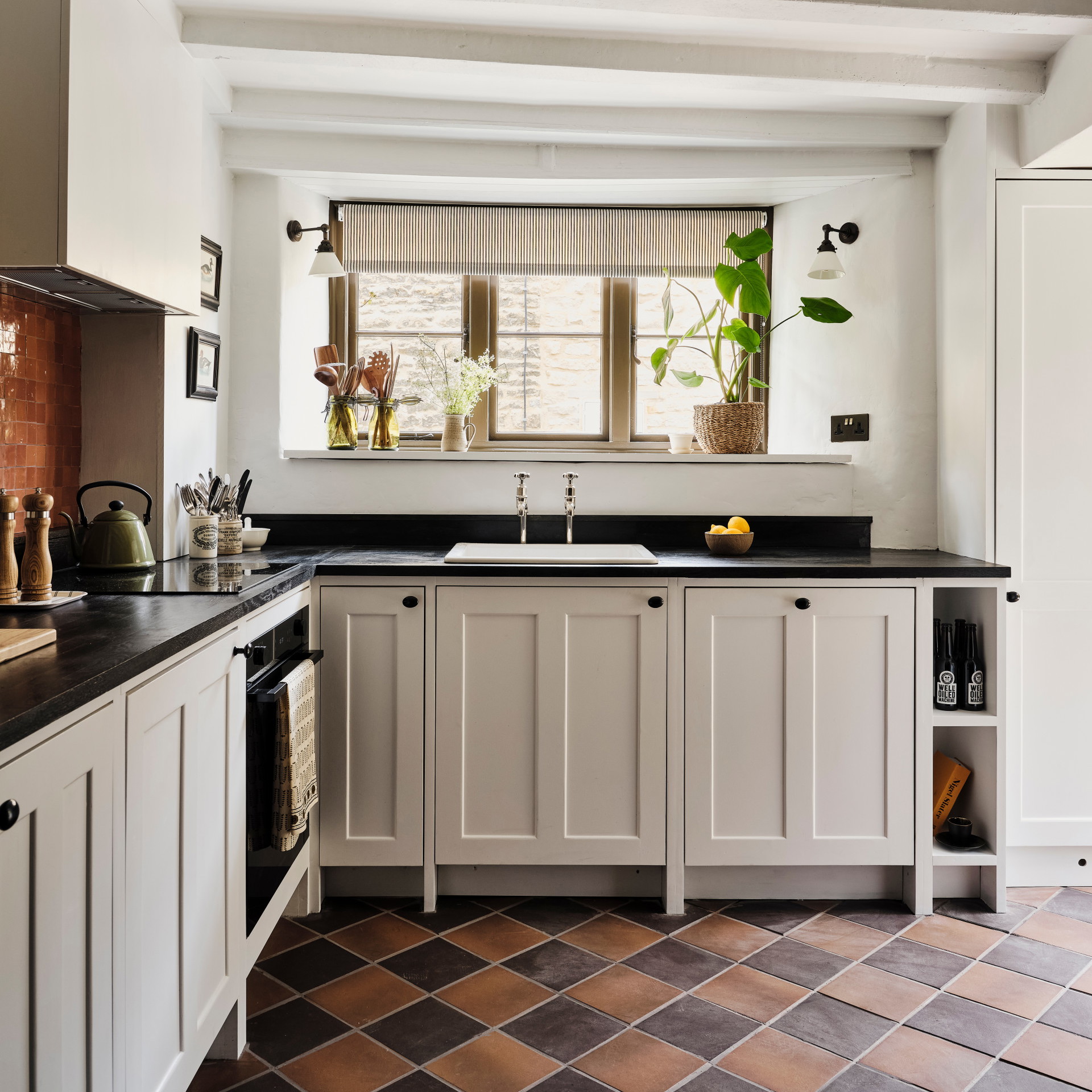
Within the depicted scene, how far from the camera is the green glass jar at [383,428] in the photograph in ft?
10.5

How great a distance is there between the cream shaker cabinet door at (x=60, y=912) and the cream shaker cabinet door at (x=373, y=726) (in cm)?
127

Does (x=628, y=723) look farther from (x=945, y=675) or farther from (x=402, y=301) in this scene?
(x=402, y=301)

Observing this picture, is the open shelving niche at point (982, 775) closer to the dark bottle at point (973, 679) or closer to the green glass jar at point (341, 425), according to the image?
the dark bottle at point (973, 679)

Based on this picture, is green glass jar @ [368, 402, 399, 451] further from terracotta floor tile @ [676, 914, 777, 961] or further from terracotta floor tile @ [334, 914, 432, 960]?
terracotta floor tile @ [676, 914, 777, 961]

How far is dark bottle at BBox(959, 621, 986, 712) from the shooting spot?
263cm

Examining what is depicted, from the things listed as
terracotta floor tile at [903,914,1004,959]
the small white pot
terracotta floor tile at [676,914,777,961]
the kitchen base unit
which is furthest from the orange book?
the small white pot

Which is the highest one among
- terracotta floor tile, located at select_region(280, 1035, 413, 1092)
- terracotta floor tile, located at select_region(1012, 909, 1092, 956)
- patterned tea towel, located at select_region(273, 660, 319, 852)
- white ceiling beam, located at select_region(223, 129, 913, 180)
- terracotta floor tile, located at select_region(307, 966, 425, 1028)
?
white ceiling beam, located at select_region(223, 129, 913, 180)

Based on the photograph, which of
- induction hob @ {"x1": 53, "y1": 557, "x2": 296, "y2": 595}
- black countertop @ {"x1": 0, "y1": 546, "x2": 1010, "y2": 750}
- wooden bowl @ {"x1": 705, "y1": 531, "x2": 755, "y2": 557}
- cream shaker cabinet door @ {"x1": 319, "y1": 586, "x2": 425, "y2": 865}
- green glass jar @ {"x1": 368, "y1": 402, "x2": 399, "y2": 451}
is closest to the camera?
→ black countertop @ {"x1": 0, "y1": 546, "x2": 1010, "y2": 750}

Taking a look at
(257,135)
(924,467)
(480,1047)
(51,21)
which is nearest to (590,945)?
(480,1047)

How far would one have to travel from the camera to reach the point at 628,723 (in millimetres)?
2537

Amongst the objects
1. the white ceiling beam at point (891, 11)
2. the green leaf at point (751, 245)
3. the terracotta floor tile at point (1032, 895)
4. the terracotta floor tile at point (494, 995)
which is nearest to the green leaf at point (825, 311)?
the green leaf at point (751, 245)

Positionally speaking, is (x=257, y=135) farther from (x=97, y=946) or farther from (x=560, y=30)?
(x=97, y=946)

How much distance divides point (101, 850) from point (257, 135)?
2.50m

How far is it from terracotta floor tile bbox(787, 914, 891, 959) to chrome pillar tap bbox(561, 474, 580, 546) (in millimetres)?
1362
